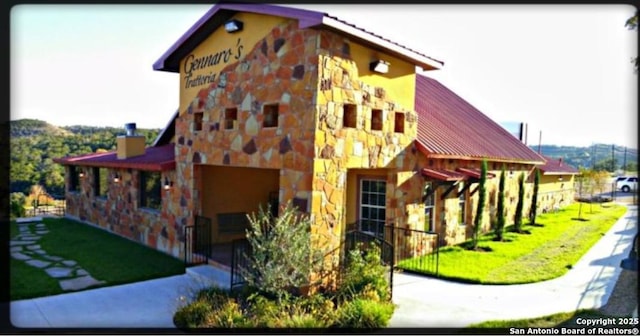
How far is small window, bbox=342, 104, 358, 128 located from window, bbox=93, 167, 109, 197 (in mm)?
11161

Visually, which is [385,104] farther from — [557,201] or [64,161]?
[557,201]

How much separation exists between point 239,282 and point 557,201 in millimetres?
21364

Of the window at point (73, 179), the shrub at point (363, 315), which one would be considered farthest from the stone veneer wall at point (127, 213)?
the shrub at point (363, 315)

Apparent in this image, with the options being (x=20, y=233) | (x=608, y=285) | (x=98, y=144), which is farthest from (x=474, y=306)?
(x=98, y=144)

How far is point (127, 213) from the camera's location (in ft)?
46.6

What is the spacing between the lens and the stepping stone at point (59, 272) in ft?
30.8

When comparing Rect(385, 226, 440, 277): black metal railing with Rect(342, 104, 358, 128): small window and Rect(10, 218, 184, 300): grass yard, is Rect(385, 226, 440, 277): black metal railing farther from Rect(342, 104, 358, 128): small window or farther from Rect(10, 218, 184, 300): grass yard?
Rect(10, 218, 184, 300): grass yard

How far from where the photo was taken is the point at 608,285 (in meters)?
9.10

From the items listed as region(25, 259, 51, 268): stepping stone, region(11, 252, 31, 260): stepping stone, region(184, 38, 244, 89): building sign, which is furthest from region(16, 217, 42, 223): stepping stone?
region(184, 38, 244, 89): building sign

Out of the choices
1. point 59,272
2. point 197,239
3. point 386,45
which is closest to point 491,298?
point 386,45

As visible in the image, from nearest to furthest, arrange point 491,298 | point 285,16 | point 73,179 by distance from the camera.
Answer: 1. point 491,298
2. point 285,16
3. point 73,179

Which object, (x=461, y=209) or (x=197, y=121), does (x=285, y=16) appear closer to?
(x=197, y=121)

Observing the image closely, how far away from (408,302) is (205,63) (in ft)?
25.2

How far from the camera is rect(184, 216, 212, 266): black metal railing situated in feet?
35.6
